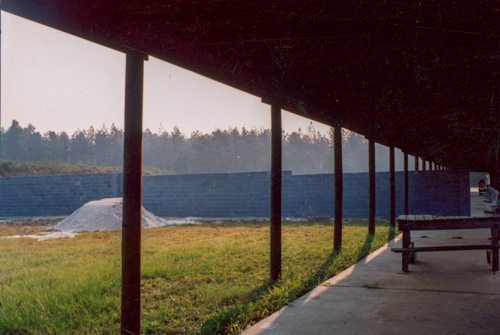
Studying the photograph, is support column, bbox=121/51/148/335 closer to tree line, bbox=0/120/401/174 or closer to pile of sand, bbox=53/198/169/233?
pile of sand, bbox=53/198/169/233

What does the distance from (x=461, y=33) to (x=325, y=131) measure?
9862 centimetres

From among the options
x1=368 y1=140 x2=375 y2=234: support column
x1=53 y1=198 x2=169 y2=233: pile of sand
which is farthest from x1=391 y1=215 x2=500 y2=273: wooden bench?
x1=53 y1=198 x2=169 y2=233: pile of sand

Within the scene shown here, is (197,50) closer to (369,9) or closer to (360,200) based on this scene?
(369,9)

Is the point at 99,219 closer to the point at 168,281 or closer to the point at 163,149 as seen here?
the point at 168,281

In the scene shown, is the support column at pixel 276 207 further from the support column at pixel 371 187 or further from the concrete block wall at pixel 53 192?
the concrete block wall at pixel 53 192

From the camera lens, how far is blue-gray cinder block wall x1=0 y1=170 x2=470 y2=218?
1398 centimetres

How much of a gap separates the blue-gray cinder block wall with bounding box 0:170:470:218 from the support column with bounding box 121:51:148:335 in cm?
1293

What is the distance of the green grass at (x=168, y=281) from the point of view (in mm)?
3779

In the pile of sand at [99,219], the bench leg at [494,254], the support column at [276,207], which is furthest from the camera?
the pile of sand at [99,219]

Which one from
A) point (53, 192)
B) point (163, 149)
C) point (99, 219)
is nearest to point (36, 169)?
point (53, 192)

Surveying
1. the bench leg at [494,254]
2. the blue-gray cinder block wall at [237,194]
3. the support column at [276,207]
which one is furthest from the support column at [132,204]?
the blue-gray cinder block wall at [237,194]

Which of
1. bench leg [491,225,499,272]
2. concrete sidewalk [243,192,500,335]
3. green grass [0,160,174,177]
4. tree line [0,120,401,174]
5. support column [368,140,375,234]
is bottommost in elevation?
concrete sidewalk [243,192,500,335]

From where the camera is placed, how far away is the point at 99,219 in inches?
525

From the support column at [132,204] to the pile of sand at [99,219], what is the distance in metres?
10.6
